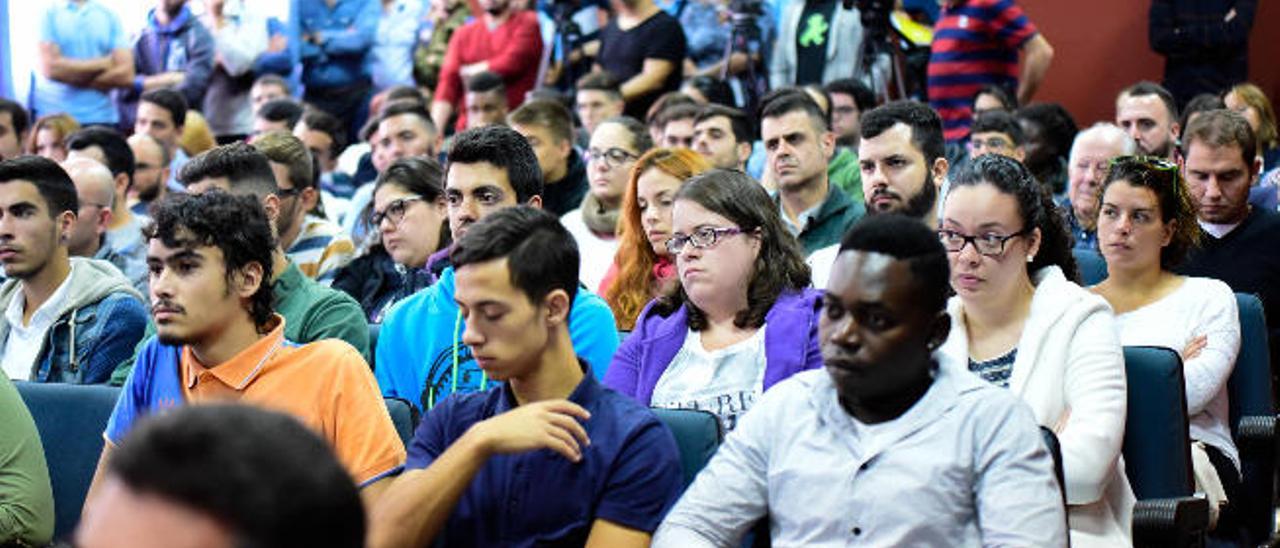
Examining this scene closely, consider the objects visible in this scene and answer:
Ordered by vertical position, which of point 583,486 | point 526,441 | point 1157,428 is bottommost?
point 1157,428

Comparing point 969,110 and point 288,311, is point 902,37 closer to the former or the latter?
point 969,110

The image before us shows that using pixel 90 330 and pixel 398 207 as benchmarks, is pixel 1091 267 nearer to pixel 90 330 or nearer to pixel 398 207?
pixel 398 207

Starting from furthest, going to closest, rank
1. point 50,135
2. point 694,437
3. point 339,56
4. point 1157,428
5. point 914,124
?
point 339,56 < point 50,135 < point 914,124 < point 1157,428 < point 694,437

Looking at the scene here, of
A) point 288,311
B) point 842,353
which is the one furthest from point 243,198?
point 842,353

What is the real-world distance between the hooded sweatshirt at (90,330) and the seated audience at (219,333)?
1.08 meters

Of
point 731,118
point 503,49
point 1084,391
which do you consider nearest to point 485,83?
point 503,49

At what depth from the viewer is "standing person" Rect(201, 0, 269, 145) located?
9469 mm

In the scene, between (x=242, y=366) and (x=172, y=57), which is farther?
(x=172, y=57)

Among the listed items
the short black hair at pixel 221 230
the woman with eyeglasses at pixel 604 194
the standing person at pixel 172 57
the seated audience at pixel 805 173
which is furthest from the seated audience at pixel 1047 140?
the standing person at pixel 172 57

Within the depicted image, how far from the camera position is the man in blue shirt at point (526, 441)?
2.55 meters

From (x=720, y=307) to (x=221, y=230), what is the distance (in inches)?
37.9

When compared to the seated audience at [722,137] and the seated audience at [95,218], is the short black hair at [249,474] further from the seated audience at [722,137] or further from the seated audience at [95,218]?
the seated audience at [722,137]

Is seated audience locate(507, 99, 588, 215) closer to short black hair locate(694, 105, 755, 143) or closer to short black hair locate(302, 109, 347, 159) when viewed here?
short black hair locate(694, 105, 755, 143)

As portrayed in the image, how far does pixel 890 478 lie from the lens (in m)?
2.50
